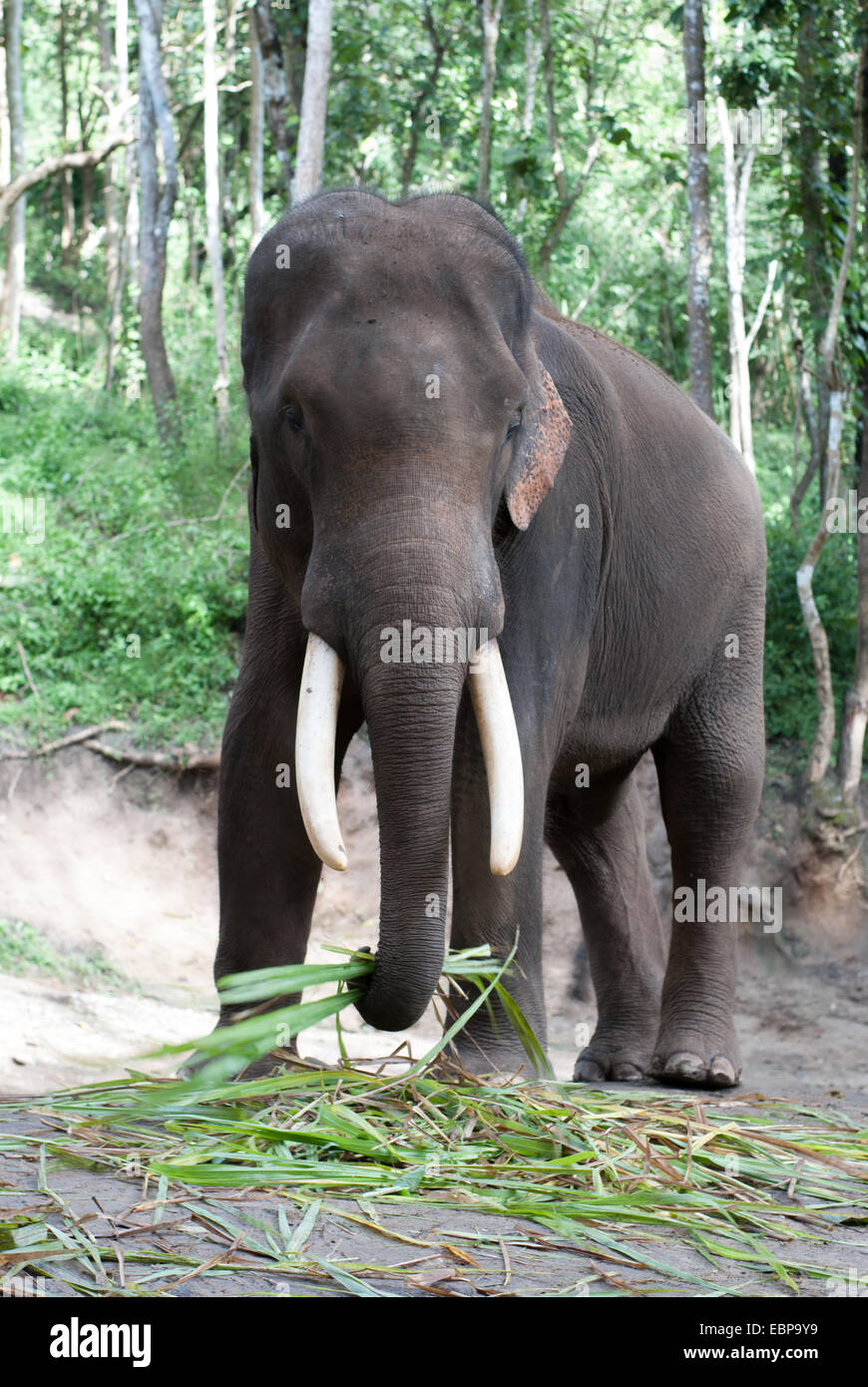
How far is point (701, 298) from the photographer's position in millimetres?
8797

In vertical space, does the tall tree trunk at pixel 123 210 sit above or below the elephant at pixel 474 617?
above

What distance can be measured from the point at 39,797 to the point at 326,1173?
546 centimetres

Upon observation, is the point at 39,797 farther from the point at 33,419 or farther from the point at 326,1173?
the point at 326,1173

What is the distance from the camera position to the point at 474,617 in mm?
3303

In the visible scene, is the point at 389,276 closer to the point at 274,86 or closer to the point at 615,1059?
the point at 615,1059

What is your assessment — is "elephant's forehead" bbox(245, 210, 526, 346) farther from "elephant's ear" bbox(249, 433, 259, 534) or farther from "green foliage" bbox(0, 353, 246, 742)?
"green foliage" bbox(0, 353, 246, 742)

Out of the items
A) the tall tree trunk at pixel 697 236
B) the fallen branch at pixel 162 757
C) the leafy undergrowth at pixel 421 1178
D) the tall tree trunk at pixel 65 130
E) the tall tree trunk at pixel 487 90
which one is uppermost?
the tall tree trunk at pixel 65 130

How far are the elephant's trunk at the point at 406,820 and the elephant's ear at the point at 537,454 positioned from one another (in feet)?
2.13

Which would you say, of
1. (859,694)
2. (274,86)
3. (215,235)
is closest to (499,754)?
(859,694)

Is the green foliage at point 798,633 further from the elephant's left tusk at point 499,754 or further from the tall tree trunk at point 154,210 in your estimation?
the elephant's left tusk at point 499,754

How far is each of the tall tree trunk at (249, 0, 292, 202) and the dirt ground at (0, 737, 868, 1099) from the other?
4.61 meters

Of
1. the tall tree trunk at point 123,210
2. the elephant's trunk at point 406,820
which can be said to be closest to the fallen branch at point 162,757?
the elephant's trunk at point 406,820

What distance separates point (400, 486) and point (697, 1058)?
7.67 ft

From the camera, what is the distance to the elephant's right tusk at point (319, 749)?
10.3 ft
